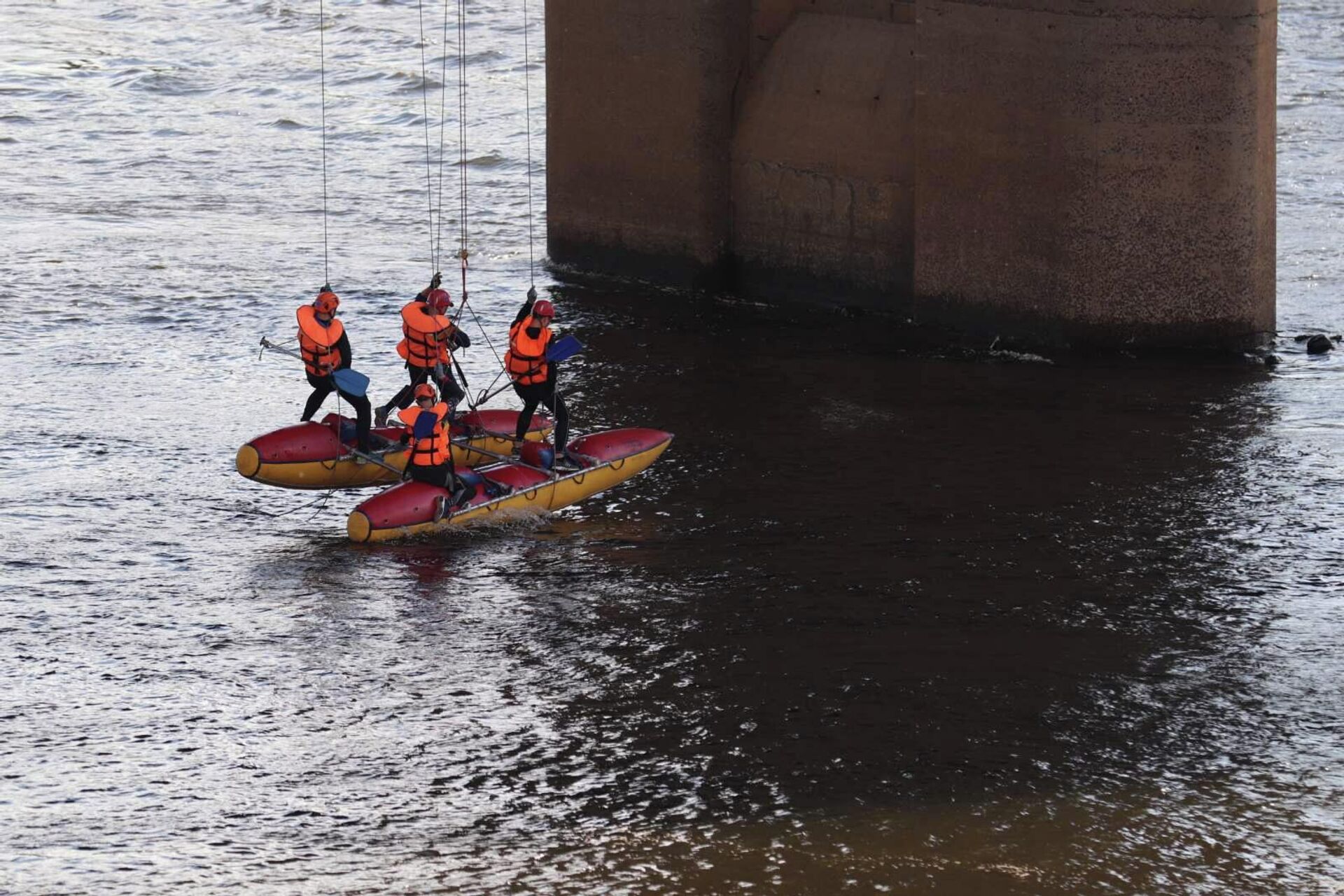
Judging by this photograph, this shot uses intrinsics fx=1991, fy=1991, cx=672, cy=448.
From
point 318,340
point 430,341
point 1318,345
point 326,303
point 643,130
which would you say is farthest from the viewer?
point 643,130

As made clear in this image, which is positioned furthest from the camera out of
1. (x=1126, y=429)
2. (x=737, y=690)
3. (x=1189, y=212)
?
(x=1189, y=212)

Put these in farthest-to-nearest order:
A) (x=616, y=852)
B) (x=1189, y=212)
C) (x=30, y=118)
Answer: (x=30, y=118) → (x=1189, y=212) → (x=616, y=852)

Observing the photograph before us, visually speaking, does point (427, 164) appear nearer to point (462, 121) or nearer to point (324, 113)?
point (462, 121)

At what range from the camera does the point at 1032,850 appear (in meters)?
10.8

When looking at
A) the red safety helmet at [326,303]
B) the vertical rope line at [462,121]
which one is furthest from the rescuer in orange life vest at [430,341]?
the vertical rope line at [462,121]

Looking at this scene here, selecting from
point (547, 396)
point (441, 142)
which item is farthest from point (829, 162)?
point (441, 142)

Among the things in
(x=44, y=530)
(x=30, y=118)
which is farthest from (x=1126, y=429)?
(x=30, y=118)

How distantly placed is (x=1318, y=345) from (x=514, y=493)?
9413mm

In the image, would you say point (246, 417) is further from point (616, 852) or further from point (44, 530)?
point (616, 852)

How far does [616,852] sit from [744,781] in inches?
44.2

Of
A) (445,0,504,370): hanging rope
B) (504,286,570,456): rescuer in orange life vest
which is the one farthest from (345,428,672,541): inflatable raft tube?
(445,0,504,370): hanging rope

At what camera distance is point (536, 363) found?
1628 centimetres

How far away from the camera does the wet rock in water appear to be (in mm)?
20469

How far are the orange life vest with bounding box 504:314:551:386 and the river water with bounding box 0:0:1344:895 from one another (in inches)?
48.1
